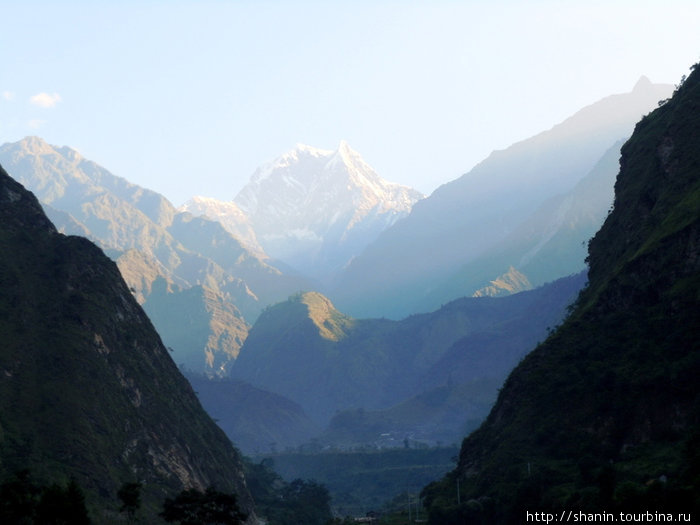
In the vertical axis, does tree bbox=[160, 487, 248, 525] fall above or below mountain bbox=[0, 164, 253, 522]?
below

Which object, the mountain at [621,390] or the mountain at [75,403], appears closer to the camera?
the mountain at [621,390]

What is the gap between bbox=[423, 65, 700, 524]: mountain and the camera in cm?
11750

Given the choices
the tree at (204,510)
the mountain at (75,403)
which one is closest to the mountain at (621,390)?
the tree at (204,510)

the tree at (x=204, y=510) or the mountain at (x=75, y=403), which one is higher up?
the mountain at (x=75, y=403)

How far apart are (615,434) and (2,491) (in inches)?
3226

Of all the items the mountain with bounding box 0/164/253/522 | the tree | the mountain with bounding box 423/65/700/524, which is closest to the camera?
the tree

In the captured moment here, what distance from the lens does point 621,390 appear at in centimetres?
13600

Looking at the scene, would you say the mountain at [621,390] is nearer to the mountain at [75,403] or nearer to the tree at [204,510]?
the tree at [204,510]

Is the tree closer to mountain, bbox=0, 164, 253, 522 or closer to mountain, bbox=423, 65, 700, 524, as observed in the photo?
mountain, bbox=0, 164, 253, 522

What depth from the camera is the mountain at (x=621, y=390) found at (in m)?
118

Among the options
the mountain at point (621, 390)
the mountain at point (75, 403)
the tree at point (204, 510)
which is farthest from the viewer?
the mountain at point (75, 403)

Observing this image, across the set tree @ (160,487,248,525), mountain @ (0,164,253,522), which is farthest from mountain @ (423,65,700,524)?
mountain @ (0,164,253,522)

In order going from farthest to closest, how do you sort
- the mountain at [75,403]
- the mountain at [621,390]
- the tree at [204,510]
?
the mountain at [75,403], the mountain at [621,390], the tree at [204,510]

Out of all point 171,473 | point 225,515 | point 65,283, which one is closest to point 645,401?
point 225,515
